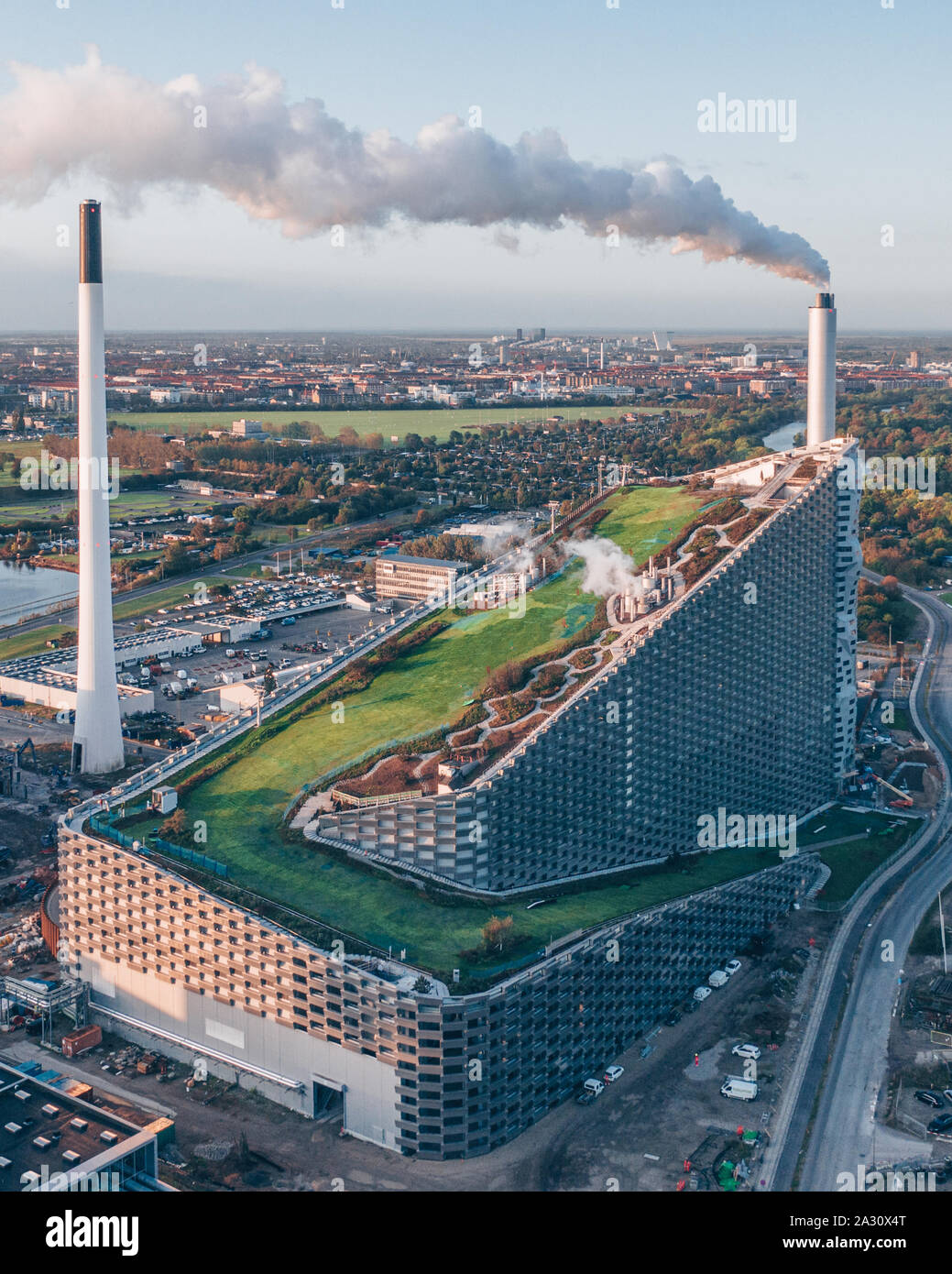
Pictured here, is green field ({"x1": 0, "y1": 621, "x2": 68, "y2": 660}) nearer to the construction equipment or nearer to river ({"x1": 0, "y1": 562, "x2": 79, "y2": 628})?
river ({"x1": 0, "y1": 562, "x2": 79, "y2": 628})

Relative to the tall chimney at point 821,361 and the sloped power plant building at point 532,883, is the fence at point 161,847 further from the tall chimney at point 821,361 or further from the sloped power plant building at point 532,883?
the tall chimney at point 821,361

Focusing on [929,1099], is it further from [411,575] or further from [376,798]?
[411,575]

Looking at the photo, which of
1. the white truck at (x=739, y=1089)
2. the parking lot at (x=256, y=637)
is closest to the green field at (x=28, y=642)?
the parking lot at (x=256, y=637)

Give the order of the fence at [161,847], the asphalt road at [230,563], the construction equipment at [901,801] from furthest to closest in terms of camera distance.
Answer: the asphalt road at [230,563]
the construction equipment at [901,801]
the fence at [161,847]

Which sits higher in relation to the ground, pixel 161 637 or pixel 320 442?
pixel 320 442

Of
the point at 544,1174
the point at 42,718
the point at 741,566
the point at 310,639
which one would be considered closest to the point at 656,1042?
the point at 544,1174

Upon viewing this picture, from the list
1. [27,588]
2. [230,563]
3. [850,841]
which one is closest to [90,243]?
[850,841]

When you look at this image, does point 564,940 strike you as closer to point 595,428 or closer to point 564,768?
point 564,768
